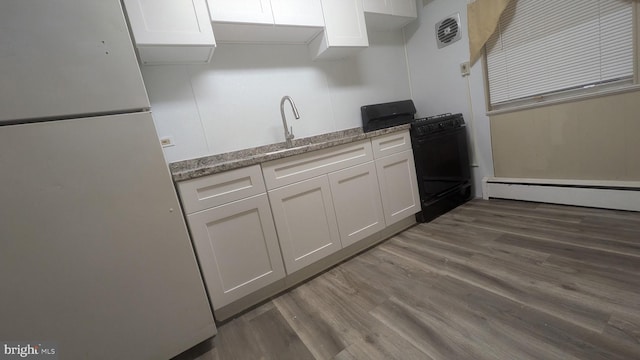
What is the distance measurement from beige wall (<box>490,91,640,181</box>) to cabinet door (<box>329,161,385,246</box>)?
1.28 metres

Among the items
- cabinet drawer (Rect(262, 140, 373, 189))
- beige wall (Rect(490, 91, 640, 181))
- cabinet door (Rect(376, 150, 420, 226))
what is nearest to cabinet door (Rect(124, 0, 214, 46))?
cabinet drawer (Rect(262, 140, 373, 189))

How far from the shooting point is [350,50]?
6.70 feet

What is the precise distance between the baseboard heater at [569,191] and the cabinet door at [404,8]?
66.6 inches

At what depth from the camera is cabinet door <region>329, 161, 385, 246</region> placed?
65.5 inches

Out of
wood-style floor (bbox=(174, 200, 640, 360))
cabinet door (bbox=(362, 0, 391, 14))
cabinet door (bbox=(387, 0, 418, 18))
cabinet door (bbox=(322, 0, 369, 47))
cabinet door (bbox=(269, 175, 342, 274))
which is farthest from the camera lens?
cabinet door (bbox=(387, 0, 418, 18))

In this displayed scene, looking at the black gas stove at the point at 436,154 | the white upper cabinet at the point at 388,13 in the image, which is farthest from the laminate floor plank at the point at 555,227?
the white upper cabinet at the point at 388,13

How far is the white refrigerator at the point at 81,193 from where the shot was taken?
775 millimetres

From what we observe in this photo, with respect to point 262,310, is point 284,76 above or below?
above

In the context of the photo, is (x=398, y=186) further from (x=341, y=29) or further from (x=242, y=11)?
(x=242, y=11)

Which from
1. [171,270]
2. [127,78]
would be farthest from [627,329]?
[127,78]

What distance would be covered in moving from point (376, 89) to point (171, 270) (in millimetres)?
2331

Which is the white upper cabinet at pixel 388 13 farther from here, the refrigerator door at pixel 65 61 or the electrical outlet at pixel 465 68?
the refrigerator door at pixel 65 61

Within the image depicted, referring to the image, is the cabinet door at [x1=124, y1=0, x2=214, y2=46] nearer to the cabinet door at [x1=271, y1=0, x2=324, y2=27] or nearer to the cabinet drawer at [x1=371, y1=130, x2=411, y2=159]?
the cabinet door at [x1=271, y1=0, x2=324, y2=27]

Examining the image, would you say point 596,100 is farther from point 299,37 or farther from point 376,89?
point 299,37
